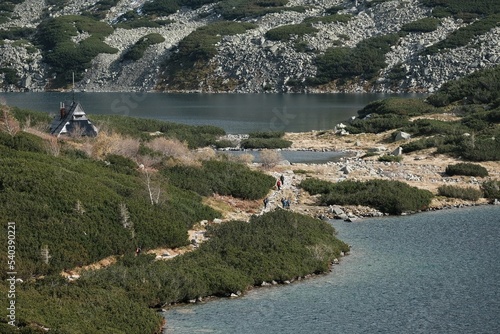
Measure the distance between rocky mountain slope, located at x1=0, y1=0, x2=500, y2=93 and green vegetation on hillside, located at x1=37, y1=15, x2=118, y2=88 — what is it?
1.50 m

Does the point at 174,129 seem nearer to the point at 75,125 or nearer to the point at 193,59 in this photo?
the point at 75,125

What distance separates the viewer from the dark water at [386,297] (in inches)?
1038

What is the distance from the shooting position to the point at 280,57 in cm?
15962

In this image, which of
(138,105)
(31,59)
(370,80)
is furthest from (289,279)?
(31,59)

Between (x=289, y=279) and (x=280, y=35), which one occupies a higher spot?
(x=280, y=35)

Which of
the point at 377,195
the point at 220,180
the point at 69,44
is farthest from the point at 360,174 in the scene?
the point at 69,44

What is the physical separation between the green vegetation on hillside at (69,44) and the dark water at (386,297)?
143 metres

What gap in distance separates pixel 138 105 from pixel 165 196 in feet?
314

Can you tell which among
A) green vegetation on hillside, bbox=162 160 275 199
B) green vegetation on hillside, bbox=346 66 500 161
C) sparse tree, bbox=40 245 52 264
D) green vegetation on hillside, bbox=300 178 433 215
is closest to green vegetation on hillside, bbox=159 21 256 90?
green vegetation on hillside, bbox=346 66 500 161

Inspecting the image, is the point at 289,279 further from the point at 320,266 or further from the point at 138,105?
the point at 138,105

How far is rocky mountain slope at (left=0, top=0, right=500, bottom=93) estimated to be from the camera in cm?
14288

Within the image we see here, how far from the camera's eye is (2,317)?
2245 cm

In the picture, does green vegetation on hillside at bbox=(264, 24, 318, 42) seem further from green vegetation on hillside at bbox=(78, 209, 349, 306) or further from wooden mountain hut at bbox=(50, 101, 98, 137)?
green vegetation on hillside at bbox=(78, 209, 349, 306)

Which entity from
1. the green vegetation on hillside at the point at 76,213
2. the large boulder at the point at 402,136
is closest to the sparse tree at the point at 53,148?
the green vegetation on hillside at the point at 76,213
